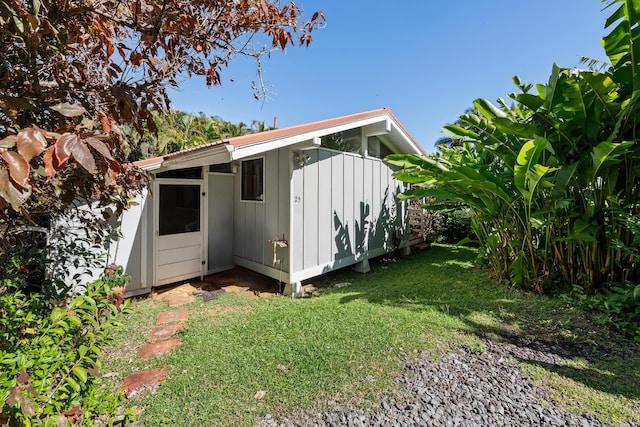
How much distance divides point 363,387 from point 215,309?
339cm

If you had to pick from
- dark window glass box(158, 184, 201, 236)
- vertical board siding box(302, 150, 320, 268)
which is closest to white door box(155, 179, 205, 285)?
dark window glass box(158, 184, 201, 236)

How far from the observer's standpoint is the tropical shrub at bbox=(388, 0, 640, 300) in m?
3.93

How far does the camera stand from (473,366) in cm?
321

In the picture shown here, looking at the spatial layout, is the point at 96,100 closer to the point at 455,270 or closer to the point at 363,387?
the point at 363,387

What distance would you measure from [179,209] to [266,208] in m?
2.04

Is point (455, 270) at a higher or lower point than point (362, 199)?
lower

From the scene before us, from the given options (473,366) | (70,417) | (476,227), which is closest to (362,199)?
(476,227)

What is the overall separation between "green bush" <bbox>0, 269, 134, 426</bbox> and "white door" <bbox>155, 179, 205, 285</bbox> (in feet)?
13.4

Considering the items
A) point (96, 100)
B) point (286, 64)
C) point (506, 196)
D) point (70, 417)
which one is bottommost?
point (70, 417)

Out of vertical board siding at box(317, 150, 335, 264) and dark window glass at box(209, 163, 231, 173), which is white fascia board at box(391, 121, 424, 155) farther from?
dark window glass at box(209, 163, 231, 173)

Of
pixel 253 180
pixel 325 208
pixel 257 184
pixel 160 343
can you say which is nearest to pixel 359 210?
pixel 325 208

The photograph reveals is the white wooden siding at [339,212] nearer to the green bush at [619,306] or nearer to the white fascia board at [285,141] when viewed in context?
the white fascia board at [285,141]

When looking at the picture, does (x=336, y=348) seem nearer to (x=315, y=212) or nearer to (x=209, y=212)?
(x=315, y=212)

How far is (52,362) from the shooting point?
→ 183 centimetres
